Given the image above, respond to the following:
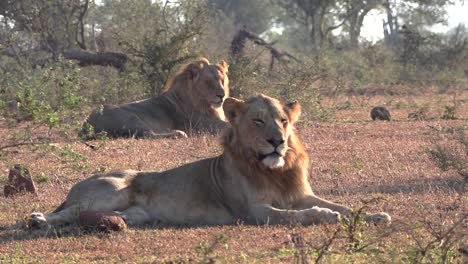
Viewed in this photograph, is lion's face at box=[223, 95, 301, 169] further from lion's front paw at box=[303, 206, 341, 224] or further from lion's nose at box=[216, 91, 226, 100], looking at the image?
lion's nose at box=[216, 91, 226, 100]

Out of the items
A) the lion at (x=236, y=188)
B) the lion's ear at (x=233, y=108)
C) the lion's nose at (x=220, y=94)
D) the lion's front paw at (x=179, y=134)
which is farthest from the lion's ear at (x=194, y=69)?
the lion's ear at (x=233, y=108)

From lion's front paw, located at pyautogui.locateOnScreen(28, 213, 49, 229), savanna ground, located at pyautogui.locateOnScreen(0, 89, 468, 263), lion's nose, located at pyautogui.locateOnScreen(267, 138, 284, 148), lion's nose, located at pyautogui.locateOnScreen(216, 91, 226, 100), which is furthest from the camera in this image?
lion's nose, located at pyautogui.locateOnScreen(216, 91, 226, 100)

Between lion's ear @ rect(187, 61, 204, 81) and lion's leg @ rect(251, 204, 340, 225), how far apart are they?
6083mm

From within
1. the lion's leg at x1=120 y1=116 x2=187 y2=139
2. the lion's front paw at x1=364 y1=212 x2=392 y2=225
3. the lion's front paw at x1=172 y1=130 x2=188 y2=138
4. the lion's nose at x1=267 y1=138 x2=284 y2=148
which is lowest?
the lion's front paw at x1=364 y1=212 x2=392 y2=225

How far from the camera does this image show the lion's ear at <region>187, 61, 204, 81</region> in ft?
39.9

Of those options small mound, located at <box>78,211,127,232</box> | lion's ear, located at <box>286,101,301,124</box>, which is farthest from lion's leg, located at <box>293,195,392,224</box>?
small mound, located at <box>78,211,127,232</box>

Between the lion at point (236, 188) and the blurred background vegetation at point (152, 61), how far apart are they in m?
1.26

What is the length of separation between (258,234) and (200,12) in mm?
10565

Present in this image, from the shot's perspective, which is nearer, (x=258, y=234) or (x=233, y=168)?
(x=258, y=234)

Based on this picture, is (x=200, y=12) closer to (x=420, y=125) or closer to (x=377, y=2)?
(x=420, y=125)

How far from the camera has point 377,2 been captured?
130 ft

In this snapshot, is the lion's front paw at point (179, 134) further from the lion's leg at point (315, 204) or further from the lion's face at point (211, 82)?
the lion's leg at point (315, 204)

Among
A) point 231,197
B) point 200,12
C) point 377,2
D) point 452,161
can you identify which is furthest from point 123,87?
point 377,2

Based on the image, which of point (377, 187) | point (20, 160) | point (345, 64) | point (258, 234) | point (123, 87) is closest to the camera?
point (258, 234)
